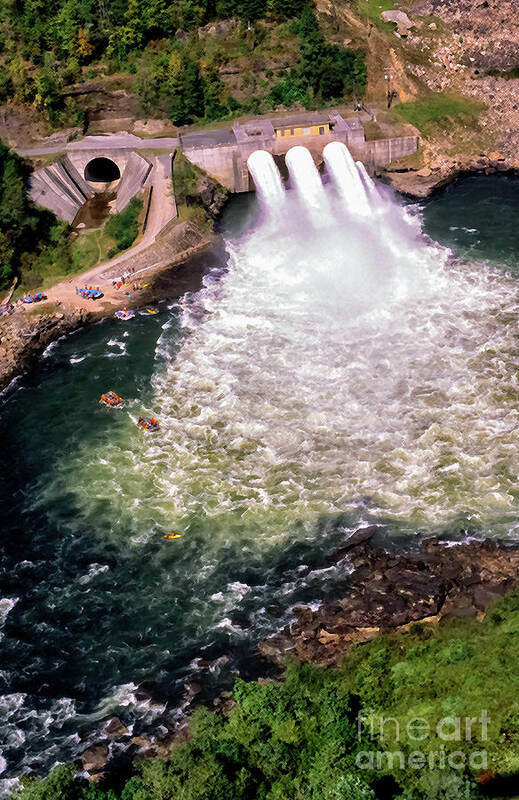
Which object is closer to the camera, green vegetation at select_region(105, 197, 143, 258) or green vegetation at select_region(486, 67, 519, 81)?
green vegetation at select_region(105, 197, 143, 258)

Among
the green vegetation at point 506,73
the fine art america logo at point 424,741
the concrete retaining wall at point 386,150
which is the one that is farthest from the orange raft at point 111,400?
the green vegetation at point 506,73

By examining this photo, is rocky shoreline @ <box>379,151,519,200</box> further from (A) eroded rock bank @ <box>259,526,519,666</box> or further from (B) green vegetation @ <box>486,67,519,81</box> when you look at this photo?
(A) eroded rock bank @ <box>259,526,519,666</box>

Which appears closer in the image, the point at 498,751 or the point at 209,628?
the point at 498,751

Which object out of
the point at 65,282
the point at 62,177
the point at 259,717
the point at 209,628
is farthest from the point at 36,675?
the point at 62,177

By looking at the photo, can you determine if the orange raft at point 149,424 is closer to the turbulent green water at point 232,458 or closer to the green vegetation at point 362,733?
the turbulent green water at point 232,458

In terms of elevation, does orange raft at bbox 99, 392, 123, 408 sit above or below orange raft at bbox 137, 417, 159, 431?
above

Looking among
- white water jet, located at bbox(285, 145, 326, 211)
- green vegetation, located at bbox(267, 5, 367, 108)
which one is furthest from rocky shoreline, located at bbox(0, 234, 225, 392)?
green vegetation, located at bbox(267, 5, 367, 108)

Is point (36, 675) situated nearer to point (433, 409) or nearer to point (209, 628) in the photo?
point (209, 628)
